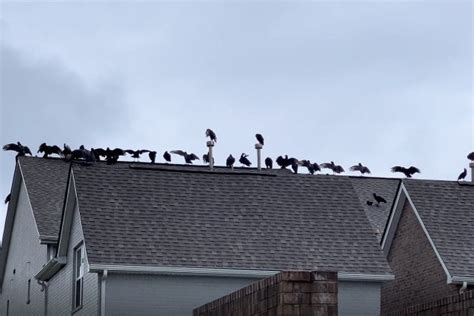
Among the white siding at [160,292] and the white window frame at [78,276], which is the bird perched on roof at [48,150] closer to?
the white window frame at [78,276]

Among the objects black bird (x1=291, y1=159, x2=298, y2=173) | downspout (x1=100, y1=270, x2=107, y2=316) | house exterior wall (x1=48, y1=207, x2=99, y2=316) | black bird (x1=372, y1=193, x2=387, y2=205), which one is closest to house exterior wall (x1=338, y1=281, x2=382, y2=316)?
→ downspout (x1=100, y1=270, x2=107, y2=316)

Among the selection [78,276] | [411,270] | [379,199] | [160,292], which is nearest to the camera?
[160,292]

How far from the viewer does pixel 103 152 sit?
36906 mm

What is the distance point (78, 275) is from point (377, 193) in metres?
12.9

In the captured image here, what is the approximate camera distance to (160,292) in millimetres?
27297

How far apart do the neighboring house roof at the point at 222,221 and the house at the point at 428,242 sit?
1394 mm

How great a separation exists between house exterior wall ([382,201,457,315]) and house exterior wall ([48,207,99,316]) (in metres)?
8.27

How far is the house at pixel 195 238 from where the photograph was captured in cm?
2722

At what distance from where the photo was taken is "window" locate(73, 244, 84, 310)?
29.4m

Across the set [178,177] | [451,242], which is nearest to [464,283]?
[451,242]

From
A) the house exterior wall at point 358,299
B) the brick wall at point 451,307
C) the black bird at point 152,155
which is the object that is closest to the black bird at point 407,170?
the black bird at point 152,155

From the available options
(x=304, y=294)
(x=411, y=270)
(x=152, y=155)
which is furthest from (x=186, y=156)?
(x=304, y=294)

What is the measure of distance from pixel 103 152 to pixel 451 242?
41.8ft

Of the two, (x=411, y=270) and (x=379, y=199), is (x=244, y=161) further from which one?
(x=411, y=270)
